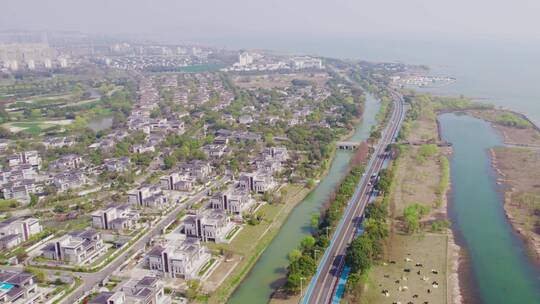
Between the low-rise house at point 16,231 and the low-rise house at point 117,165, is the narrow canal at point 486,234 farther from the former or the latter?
the low-rise house at point 117,165

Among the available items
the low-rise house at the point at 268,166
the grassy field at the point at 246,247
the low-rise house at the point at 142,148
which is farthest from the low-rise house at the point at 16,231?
the low-rise house at the point at 142,148

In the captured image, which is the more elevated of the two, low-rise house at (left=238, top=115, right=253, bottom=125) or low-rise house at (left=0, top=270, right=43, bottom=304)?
low-rise house at (left=238, top=115, right=253, bottom=125)

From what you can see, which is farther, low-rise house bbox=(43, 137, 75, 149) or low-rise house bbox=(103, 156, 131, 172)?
low-rise house bbox=(43, 137, 75, 149)

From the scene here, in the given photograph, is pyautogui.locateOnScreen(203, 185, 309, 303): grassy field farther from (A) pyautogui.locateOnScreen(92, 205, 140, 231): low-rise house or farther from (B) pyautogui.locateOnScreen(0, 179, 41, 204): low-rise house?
(B) pyautogui.locateOnScreen(0, 179, 41, 204): low-rise house

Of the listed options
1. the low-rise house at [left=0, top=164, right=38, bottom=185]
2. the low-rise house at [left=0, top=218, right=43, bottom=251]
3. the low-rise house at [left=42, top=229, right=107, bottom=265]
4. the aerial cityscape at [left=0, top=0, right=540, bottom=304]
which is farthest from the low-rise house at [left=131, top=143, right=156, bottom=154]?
the low-rise house at [left=42, top=229, right=107, bottom=265]

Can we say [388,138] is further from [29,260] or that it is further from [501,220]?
[29,260]

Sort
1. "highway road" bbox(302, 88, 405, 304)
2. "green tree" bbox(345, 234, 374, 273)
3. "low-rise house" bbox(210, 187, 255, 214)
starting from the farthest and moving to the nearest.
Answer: "low-rise house" bbox(210, 187, 255, 214), "green tree" bbox(345, 234, 374, 273), "highway road" bbox(302, 88, 405, 304)

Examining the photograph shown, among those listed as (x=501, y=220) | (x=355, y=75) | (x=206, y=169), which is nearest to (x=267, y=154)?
(x=206, y=169)
